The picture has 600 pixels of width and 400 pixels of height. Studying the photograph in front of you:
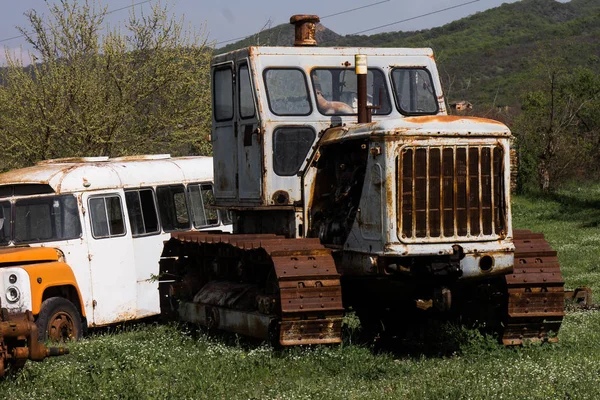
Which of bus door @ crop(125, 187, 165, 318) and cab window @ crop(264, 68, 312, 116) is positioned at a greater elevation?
cab window @ crop(264, 68, 312, 116)

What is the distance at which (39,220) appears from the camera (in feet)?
52.3

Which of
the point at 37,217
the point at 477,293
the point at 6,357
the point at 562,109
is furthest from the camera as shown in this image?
the point at 562,109

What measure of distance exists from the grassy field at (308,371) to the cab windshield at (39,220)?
3.01 metres

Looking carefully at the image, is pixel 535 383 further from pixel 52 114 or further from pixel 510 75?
pixel 510 75

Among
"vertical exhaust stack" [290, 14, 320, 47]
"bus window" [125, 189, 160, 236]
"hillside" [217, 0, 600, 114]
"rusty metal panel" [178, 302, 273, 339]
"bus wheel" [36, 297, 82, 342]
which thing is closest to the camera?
"rusty metal panel" [178, 302, 273, 339]

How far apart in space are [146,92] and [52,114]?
291 centimetres

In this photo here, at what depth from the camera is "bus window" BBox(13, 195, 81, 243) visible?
15.9 meters

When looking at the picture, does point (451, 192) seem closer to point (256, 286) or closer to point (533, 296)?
point (533, 296)

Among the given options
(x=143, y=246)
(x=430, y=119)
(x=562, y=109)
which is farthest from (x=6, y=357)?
(x=562, y=109)

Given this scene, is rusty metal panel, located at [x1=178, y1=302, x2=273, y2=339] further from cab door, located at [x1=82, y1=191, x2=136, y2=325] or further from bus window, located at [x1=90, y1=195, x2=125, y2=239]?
bus window, located at [x1=90, y1=195, x2=125, y2=239]

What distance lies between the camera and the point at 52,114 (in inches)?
1075

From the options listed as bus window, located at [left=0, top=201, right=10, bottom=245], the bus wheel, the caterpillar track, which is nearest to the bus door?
the caterpillar track

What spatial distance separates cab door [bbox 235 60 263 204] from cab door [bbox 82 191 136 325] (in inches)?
158

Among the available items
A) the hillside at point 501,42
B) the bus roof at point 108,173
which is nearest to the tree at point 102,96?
the bus roof at point 108,173
